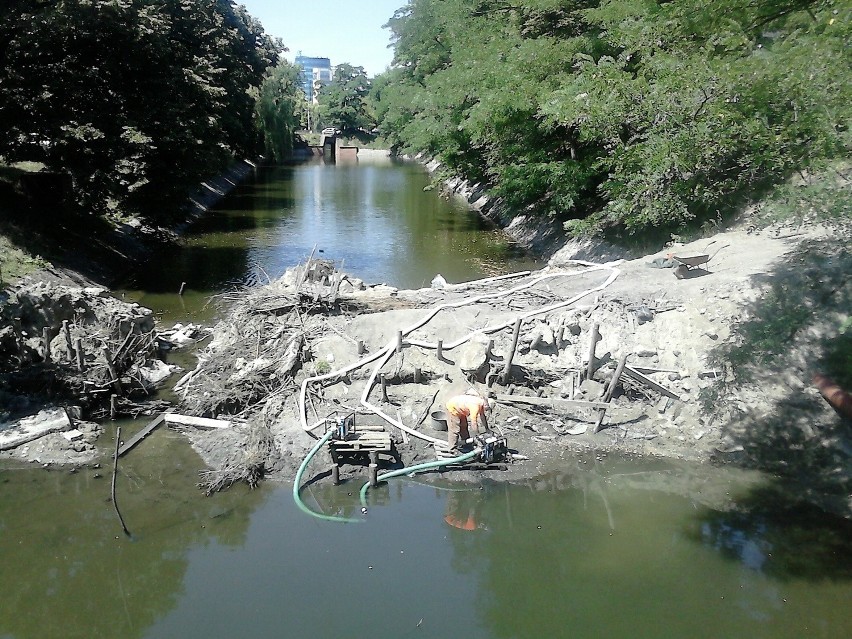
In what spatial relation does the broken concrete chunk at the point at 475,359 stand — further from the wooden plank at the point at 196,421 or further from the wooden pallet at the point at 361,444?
the wooden plank at the point at 196,421

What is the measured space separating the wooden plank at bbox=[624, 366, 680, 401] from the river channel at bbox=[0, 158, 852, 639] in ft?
5.31

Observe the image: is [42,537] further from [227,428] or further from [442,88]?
[442,88]

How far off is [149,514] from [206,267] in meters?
17.2

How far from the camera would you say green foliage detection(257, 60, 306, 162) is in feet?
189

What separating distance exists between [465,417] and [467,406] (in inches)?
10.2

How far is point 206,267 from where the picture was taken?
26781 mm

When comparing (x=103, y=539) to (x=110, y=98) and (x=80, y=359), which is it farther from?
(x=110, y=98)

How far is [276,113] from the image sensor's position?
199ft

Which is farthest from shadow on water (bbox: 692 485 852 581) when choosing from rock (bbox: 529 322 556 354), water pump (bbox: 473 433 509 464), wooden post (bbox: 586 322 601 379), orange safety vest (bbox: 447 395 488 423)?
rock (bbox: 529 322 556 354)

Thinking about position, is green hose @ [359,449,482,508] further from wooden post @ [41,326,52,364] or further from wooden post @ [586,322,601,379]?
wooden post @ [41,326,52,364]

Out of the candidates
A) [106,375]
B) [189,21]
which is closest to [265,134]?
[189,21]

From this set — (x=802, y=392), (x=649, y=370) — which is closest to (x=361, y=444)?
(x=649, y=370)

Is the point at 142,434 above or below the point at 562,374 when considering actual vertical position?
below

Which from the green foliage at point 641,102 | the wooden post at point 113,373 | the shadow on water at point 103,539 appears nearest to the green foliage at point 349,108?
the green foliage at point 641,102
